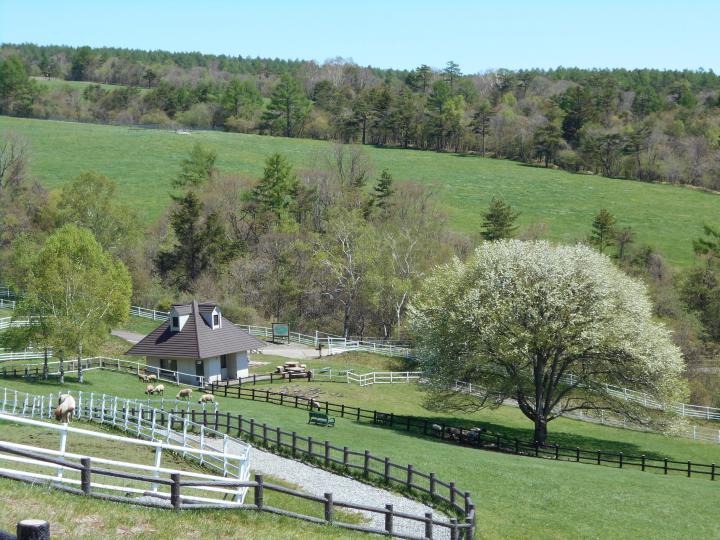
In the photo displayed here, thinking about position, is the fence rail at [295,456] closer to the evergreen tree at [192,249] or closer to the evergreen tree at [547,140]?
the evergreen tree at [192,249]

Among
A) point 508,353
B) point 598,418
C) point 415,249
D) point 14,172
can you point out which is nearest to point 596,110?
point 415,249

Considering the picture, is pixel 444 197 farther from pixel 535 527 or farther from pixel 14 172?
pixel 535 527

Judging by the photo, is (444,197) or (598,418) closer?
(598,418)

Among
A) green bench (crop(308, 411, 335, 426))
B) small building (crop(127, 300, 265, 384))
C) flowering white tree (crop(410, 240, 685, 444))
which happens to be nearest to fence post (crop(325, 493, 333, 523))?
green bench (crop(308, 411, 335, 426))

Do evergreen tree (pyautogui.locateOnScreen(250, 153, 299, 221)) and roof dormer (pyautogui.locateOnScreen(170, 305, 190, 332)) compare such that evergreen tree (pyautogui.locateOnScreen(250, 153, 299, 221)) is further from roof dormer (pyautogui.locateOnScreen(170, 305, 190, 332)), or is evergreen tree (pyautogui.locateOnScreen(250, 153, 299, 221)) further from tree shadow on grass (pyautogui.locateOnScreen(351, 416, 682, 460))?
tree shadow on grass (pyautogui.locateOnScreen(351, 416, 682, 460))

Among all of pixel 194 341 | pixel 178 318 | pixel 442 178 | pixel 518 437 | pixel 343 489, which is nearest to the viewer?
pixel 343 489

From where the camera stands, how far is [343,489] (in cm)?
2669

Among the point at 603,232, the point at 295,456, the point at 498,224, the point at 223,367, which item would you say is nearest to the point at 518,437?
the point at 295,456

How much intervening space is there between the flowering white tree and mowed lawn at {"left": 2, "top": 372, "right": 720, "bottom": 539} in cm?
354

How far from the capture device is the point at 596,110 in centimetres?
14938

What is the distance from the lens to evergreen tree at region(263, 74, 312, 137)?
515 ft

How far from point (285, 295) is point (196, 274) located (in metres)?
11.2

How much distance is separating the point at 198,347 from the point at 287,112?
10938 centimetres

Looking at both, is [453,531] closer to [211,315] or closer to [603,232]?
[211,315]
